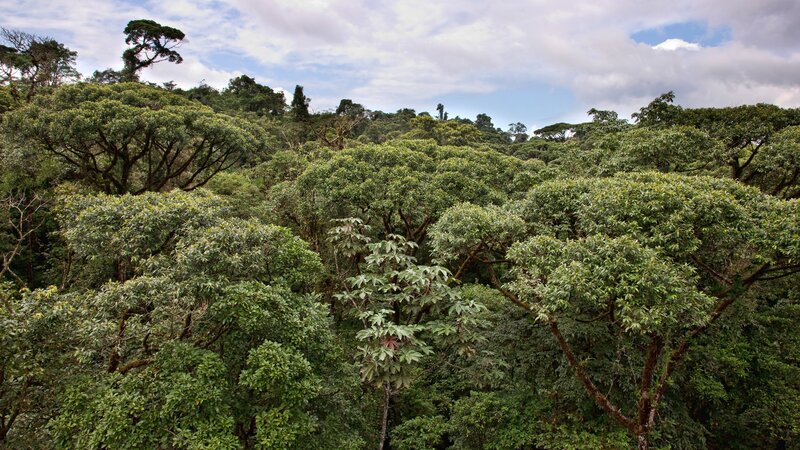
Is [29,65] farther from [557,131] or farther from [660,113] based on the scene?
[557,131]

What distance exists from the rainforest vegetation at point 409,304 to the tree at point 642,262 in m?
0.04

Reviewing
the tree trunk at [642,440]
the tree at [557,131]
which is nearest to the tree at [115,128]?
the tree trunk at [642,440]

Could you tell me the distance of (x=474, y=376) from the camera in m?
6.93

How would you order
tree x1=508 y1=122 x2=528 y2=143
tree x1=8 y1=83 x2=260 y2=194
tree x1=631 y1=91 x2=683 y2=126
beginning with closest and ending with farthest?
tree x1=8 y1=83 x2=260 y2=194 → tree x1=631 y1=91 x2=683 y2=126 → tree x1=508 y1=122 x2=528 y2=143

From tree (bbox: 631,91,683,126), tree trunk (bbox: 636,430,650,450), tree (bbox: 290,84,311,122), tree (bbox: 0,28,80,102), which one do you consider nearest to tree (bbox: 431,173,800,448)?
tree trunk (bbox: 636,430,650,450)

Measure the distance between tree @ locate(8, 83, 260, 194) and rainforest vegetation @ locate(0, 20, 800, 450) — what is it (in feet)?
0.31

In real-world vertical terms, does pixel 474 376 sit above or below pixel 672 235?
below

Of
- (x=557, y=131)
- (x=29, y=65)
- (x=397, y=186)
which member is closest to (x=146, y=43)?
(x=29, y=65)

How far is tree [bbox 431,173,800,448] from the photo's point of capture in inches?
203

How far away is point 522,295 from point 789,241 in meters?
3.33

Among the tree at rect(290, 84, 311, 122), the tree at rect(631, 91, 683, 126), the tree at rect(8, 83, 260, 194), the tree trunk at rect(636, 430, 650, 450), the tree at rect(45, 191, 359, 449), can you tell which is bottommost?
the tree trunk at rect(636, 430, 650, 450)

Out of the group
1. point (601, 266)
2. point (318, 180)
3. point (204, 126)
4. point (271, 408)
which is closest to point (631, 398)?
point (601, 266)

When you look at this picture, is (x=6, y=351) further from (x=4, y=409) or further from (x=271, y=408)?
(x=271, y=408)

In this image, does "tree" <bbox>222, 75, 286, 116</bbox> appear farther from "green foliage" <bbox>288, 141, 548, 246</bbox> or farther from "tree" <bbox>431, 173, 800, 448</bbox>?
"tree" <bbox>431, 173, 800, 448</bbox>
